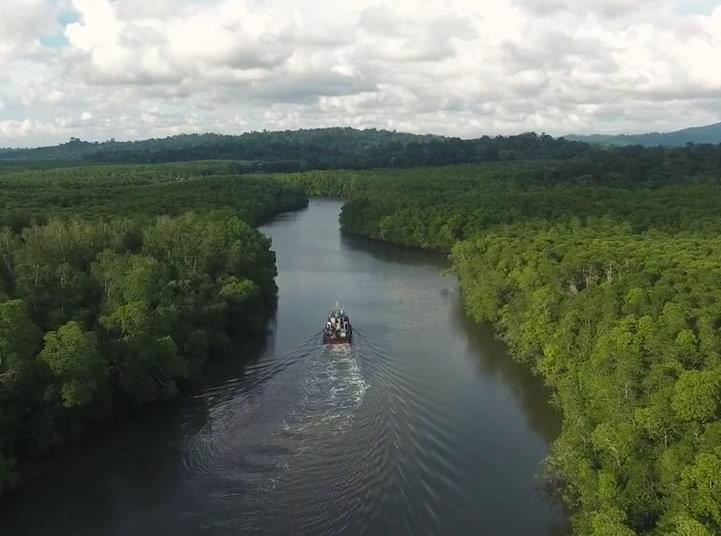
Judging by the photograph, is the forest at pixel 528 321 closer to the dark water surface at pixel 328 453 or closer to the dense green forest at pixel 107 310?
the dense green forest at pixel 107 310

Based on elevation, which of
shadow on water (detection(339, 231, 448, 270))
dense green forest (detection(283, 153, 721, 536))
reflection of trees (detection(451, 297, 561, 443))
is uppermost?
dense green forest (detection(283, 153, 721, 536))

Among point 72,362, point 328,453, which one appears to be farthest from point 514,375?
point 72,362

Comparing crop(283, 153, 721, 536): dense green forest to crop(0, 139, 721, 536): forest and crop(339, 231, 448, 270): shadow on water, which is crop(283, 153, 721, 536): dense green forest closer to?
crop(0, 139, 721, 536): forest

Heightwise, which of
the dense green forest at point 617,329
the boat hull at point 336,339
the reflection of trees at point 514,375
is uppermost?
the dense green forest at point 617,329

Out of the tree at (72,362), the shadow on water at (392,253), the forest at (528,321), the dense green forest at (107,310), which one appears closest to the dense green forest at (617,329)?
the forest at (528,321)

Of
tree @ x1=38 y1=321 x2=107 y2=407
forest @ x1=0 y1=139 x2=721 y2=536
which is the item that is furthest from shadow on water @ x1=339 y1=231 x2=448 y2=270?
tree @ x1=38 y1=321 x2=107 y2=407
